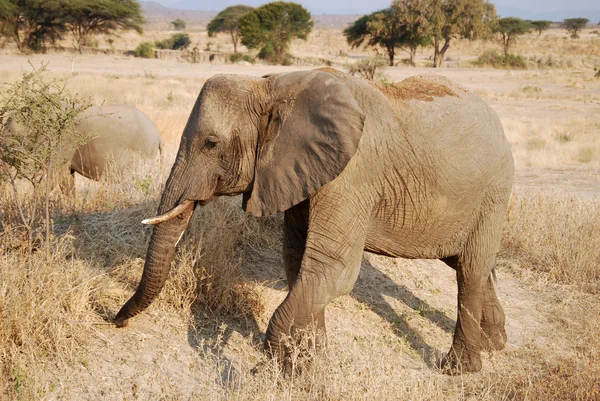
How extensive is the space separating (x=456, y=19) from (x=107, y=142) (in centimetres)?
4172

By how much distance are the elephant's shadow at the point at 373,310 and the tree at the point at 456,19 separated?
41.0 meters

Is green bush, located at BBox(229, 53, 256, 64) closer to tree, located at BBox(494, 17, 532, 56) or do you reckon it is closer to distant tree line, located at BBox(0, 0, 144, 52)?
distant tree line, located at BBox(0, 0, 144, 52)

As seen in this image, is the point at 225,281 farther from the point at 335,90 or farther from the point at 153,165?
the point at 153,165

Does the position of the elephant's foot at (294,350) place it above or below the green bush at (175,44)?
below

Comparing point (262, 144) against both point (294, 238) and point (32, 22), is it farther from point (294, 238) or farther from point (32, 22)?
point (32, 22)

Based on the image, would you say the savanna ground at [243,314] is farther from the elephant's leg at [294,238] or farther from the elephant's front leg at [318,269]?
the elephant's leg at [294,238]

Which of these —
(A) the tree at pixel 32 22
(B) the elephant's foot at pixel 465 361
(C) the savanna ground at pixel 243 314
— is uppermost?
(A) the tree at pixel 32 22

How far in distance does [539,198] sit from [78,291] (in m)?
5.58

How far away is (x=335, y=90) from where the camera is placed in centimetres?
384

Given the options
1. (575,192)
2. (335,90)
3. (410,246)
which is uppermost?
(335,90)

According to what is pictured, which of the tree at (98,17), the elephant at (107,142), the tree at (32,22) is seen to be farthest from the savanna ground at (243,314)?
the tree at (98,17)

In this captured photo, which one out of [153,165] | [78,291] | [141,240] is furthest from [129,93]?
[78,291]

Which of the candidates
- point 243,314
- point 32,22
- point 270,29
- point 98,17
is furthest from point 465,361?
point 270,29

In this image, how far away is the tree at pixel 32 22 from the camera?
38312 millimetres
